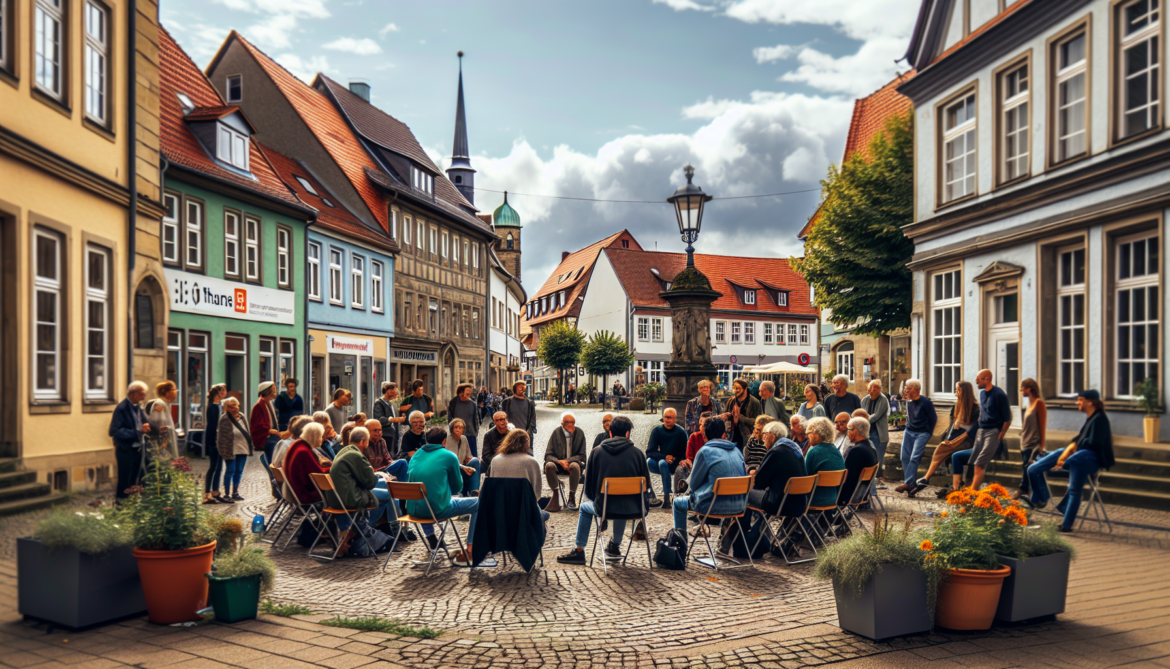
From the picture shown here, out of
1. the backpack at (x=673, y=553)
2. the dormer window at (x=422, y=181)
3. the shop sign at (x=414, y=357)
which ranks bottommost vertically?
the backpack at (x=673, y=553)

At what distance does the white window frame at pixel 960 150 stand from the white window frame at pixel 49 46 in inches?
595

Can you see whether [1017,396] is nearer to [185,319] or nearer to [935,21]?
[935,21]

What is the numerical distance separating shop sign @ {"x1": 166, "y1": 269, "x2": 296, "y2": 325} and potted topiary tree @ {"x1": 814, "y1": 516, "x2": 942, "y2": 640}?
695 inches

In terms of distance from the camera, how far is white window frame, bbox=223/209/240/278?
21609 mm

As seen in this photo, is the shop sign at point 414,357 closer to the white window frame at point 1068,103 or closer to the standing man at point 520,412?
the standing man at point 520,412

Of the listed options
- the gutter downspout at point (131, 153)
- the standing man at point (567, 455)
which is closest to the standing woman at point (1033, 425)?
the standing man at point (567, 455)

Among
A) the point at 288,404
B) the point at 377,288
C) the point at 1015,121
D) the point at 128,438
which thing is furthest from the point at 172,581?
the point at 377,288

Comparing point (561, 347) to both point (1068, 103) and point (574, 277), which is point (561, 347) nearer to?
point (574, 277)

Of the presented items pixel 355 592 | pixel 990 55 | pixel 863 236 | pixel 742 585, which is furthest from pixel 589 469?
pixel 863 236

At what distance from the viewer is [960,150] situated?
1741 centimetres

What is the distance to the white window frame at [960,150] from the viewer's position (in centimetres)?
1694

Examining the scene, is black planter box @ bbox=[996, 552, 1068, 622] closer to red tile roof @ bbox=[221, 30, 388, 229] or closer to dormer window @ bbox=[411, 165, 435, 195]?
red tile roof @ bbox=[221, 30, 388, 229]

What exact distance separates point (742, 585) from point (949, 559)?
7.06ft

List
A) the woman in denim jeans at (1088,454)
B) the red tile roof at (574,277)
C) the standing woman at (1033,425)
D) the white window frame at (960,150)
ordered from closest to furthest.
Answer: the woman in denim jeans at (1088,454) → the standing woman at (1033,425) → the white window frame at (960,150) → the red tile roof at (574,277)
